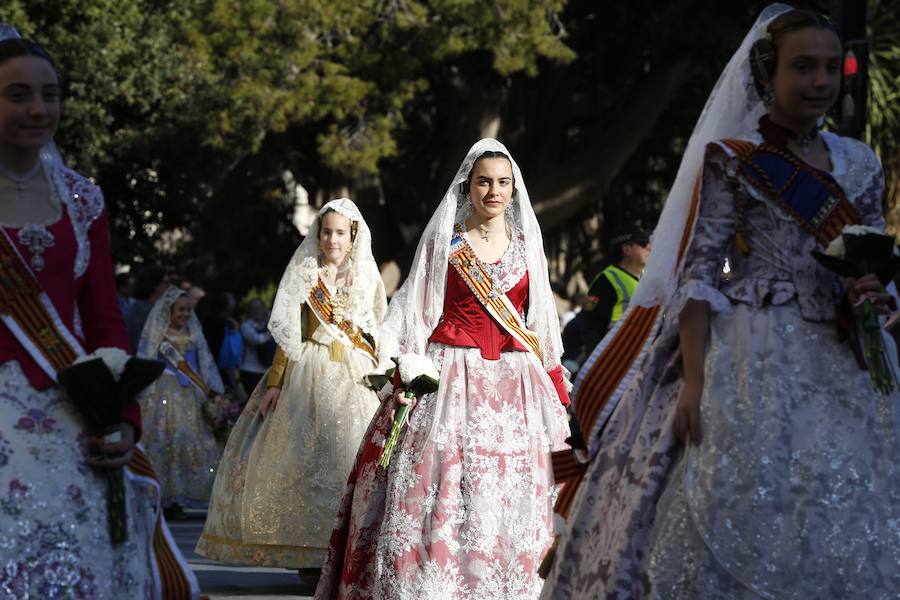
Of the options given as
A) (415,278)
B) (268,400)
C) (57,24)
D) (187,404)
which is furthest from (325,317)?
(57,24)

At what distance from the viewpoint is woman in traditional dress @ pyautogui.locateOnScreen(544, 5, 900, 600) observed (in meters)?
4.40

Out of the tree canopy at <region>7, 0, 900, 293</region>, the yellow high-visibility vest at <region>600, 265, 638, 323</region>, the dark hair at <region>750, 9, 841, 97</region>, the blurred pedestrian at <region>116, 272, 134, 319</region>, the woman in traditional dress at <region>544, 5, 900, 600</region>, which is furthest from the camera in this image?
the tree canopy at <region>7, 0, 900, 293</region>

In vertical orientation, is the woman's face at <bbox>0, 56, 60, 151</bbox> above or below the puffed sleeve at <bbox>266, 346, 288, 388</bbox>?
above

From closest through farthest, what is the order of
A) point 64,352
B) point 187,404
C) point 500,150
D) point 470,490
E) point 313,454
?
point 64,352
point 470,490
point 500,150
point 313,454
point 187,404

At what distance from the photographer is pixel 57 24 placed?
18953 mm

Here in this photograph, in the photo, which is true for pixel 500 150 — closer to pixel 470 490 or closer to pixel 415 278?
pixel 415 278

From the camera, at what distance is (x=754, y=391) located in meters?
4.55

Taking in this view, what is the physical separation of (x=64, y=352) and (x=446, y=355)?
310cm

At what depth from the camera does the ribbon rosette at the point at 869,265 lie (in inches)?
177

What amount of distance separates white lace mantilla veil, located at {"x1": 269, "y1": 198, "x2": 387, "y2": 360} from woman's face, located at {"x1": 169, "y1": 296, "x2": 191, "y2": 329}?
4.04 m

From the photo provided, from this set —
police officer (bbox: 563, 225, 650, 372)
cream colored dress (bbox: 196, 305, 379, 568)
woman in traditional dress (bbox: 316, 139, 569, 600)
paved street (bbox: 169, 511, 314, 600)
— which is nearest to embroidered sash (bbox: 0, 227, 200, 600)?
woman in traditional dress (bbox: 316, 139, 569, 600)

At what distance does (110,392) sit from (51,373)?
16 centimetres

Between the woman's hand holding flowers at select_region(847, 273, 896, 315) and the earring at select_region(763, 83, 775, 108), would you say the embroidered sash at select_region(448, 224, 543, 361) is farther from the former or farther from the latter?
the woman's hand holding flowers at select_region(847, 273, 896, 315)

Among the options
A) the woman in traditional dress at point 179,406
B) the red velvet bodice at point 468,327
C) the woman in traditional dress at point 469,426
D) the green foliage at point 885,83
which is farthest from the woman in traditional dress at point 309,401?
the green foliage at point 885,83
